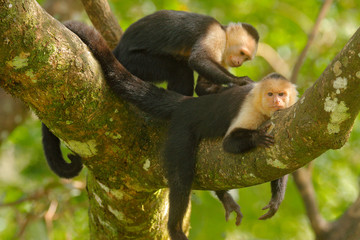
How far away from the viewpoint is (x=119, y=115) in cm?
295

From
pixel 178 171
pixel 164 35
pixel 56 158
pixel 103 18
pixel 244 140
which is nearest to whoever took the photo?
pixel 244 140

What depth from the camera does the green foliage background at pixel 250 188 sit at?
491 centimetres

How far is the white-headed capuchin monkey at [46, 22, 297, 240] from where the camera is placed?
2.89 m

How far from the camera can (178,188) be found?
9.50 ft

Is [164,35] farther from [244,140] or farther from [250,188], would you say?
[250,188]

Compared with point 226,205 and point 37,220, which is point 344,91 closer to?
point 226,205

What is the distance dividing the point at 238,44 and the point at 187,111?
1172 millimetres

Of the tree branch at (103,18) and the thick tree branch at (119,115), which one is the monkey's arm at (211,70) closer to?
the thick tree branch at (119,115)

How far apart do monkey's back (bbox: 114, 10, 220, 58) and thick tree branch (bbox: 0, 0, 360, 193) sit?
0.85 meters

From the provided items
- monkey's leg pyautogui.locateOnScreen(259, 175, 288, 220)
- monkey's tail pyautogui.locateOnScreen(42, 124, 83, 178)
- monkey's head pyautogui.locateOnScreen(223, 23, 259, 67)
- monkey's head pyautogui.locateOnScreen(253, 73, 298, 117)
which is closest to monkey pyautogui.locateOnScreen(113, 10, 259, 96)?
monkey's head pyautogui.locateOnScreen(223, 23, 259, 67)

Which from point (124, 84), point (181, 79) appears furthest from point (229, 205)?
point (124, 84)

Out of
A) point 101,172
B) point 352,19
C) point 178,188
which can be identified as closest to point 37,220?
point 101,172

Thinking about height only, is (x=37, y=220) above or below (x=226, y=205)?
below

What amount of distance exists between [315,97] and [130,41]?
7.07 feet
